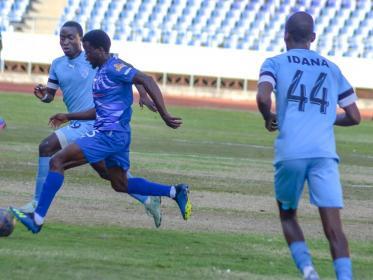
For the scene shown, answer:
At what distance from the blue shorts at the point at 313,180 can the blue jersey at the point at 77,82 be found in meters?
5.27

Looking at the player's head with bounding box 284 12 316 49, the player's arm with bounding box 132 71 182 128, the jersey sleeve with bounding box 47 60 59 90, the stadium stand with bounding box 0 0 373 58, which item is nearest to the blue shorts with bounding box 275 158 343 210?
the player's head with bounding box 284 12 316 49

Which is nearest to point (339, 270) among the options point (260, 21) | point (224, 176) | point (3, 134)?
point (224, 176)

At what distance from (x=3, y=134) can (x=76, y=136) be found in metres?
11.6

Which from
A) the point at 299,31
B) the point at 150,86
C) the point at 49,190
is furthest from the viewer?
the point at 150,86

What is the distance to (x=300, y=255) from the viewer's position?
860cm

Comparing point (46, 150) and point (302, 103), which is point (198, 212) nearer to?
point (46, 150)

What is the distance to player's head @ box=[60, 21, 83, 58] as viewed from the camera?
13.1 meters

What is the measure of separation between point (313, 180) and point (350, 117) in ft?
2.10

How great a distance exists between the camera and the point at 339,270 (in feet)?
27.3

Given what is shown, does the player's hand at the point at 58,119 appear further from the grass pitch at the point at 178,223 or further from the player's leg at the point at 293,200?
the player's leg at the point at 293,200

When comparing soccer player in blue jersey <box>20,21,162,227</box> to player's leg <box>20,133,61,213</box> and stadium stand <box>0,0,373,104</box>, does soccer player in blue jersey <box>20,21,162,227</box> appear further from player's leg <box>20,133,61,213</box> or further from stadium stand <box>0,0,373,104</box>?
stadium stand <box>0,0,373,104</box>

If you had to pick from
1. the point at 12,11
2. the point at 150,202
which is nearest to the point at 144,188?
the point at 150,202

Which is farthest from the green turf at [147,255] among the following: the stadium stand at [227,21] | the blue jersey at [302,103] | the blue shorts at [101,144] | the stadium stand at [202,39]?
the stadium stand at [227,21]

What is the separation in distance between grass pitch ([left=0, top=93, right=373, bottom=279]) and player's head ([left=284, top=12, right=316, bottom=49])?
2.00 metres
